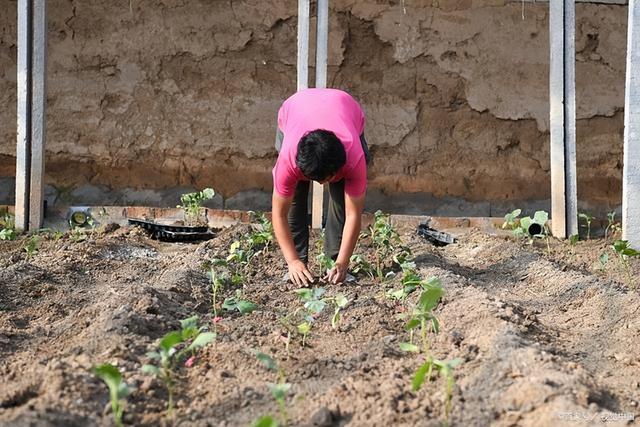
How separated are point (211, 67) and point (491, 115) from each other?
2297mm

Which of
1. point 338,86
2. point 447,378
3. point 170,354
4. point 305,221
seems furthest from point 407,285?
point 338,86

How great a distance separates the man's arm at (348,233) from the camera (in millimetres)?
4387

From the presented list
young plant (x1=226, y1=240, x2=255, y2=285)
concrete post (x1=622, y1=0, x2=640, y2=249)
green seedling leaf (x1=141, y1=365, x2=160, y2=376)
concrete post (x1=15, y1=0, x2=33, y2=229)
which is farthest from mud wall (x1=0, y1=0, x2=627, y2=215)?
green seedling leaf (x1=141, y1=365, x2=160, y2=376)

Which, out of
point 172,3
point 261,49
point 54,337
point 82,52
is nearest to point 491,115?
point 261,49

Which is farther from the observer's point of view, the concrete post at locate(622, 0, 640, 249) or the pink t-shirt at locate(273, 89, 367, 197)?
the concrete post at locate(622, 0, 640, 249)

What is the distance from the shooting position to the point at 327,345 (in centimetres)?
341

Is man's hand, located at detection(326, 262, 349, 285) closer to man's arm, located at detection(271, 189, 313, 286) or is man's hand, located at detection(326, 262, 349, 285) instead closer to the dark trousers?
man's arm, located at detection(271, 189, 313, 286)

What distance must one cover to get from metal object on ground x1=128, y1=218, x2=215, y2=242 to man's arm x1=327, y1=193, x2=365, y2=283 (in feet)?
7.03

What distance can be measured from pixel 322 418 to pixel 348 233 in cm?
200

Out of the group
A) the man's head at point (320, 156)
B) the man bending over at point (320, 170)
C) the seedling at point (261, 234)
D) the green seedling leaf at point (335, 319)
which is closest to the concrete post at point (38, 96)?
the seedling at point (261, 234)

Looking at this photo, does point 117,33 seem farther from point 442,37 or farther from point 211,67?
point 442,37

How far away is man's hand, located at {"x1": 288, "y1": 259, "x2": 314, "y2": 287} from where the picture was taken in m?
4.43

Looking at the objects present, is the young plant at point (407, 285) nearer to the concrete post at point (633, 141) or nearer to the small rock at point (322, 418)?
the small rock at point (322, 418)

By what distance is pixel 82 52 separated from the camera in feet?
24.9
